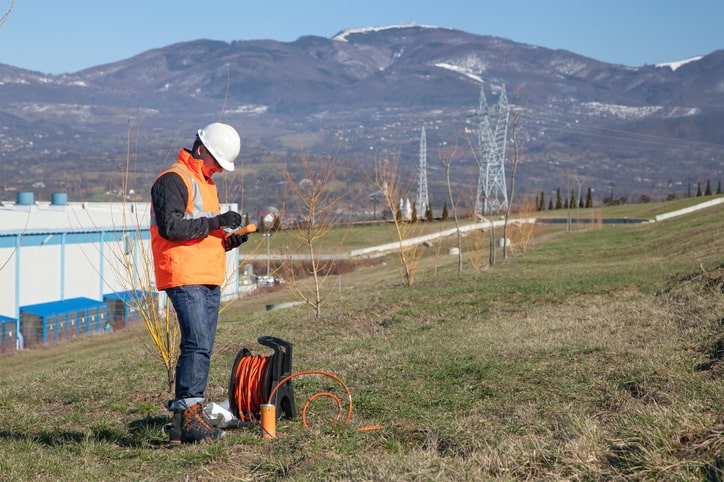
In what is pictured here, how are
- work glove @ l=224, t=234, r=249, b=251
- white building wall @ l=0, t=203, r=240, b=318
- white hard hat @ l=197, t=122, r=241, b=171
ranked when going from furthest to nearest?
1. white building wall @ l=0, t=203, r=240, b=318
2. work glove @ l=224, t=234, r=249, b=251
3. white hard hat @ l=197, t=122, r=241, b=171

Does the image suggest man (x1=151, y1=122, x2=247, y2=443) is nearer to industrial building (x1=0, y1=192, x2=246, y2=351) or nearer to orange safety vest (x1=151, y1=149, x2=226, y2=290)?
orange safety vest (x1=151, y1=149, x2=226, y2=290)

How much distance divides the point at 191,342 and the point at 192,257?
58 cm

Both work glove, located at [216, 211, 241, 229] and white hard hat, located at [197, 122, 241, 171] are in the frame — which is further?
white hard hat, located at [197, 122, 241, 171]

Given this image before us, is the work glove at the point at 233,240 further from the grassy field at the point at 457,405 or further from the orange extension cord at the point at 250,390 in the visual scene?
the grassy field at the point at 457,405

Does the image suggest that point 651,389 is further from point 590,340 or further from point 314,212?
point 314,212

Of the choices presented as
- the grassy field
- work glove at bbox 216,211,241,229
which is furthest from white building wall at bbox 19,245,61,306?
work glove at bbox 216,211,241,229

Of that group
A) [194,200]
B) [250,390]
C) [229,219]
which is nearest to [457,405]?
[250,390]

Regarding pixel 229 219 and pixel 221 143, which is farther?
pixel 221 143

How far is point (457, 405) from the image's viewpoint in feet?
23.5

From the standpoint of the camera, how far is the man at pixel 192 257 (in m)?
6.43

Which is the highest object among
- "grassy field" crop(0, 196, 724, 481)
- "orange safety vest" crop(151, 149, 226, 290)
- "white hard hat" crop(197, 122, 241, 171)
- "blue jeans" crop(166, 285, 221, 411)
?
"white hard hat" crop(197, 122, 241, 171)

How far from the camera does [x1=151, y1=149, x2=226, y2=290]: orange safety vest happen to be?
6.48 meters

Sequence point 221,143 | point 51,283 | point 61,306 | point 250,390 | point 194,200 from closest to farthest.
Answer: point 194,200
point 221,143
point 250,390
point 61,306
point 51,283

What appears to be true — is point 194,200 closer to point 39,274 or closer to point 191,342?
point 191,342
